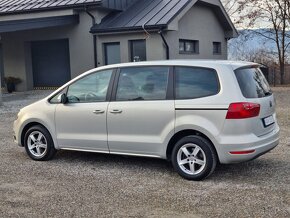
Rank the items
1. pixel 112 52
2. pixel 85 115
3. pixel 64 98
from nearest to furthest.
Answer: pixel 85 115
pixel 64 98
pixel 112 52

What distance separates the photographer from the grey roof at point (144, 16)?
1753 centimetres

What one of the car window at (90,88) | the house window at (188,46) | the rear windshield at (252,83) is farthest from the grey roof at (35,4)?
the rear windshield at (252,83)

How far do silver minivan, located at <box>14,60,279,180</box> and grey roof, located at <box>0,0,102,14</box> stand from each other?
454 inches

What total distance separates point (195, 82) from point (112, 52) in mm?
13209

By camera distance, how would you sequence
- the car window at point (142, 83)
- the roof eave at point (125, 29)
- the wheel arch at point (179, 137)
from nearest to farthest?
the wheel arch at point (179, 137) < the car window at point (142, 83) < the roof eave at point (125, 29)

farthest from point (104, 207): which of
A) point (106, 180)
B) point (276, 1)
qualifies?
point (276, 1)

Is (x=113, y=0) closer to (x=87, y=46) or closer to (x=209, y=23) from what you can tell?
(x=87, y=46)

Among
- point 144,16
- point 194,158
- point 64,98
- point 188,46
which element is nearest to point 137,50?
point 144,16

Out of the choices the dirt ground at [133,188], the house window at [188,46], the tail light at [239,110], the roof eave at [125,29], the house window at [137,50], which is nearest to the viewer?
the dirt ground at [133,188]

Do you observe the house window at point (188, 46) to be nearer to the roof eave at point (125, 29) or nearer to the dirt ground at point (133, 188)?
the roof eave at point (125, 29)

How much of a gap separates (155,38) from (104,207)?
1332 centimetres

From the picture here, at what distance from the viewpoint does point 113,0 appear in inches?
746

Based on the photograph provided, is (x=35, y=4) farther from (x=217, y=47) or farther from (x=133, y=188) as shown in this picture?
(x=133, y=188)

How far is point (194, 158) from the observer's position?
609cm
